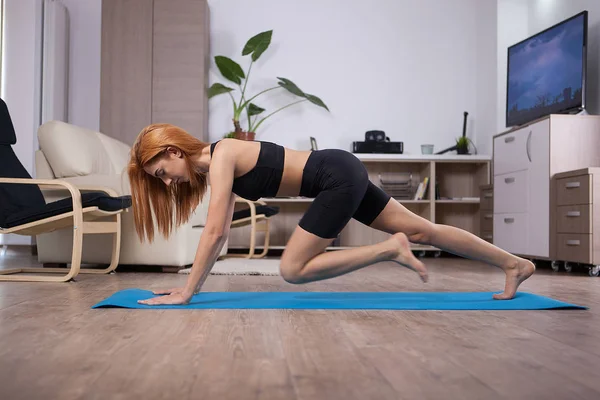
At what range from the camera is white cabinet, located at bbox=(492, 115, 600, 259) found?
4.35m

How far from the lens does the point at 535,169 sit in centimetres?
457

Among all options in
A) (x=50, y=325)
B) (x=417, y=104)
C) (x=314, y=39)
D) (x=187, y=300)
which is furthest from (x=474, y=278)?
(x=314, y=39)

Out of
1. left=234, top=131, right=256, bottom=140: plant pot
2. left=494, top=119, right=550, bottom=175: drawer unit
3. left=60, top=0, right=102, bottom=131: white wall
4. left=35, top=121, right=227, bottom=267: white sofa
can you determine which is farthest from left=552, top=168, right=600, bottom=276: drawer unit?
left=60, top=0, right=102, bottom=131: white wall

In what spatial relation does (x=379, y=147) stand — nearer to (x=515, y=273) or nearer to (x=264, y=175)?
(x=515, y=273)

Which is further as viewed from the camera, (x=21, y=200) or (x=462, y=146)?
(x=462, y=146)

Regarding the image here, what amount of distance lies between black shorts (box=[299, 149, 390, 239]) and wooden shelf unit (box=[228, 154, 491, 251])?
3664mm

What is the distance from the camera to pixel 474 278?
360 centimetres

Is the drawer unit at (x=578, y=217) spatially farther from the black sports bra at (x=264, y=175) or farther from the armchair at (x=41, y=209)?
the armchair at (x=41, y=209)

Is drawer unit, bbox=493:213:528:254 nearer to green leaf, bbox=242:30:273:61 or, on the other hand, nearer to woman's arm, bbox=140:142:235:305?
green leaf, bbox=242:30:273:61

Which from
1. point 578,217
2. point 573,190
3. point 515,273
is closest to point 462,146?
point 573,190

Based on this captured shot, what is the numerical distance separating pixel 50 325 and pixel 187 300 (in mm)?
488

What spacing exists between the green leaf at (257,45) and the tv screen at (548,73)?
2.20m

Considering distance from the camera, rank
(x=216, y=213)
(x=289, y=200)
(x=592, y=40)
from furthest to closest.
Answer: (x=289, y=200) → (x=592, y=40) → (x=216, y=213)

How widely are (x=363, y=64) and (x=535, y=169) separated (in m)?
2.41
